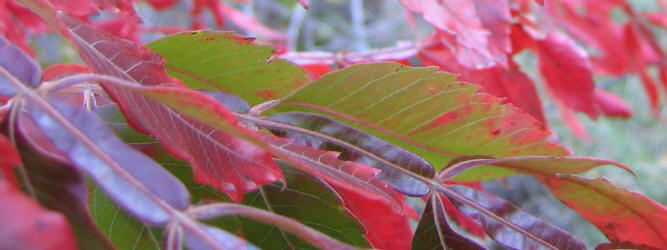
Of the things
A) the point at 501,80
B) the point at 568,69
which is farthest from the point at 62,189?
the point at 568,69

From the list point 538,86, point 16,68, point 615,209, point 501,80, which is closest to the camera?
point 16,68

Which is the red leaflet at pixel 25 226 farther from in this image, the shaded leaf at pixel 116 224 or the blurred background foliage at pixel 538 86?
the blurred background foliage at pixel 538 86

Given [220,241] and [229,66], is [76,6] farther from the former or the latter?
[220,241]

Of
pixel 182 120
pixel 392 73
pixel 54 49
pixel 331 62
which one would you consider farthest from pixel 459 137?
pixel 54 49

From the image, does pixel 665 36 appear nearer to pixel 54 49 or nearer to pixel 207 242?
pixel 54 49

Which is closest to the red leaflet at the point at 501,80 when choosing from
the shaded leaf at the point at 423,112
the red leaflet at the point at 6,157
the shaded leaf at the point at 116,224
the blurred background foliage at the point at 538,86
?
the shaded leaf at the point at 423,112

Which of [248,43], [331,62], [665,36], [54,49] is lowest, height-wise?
[665,36]
